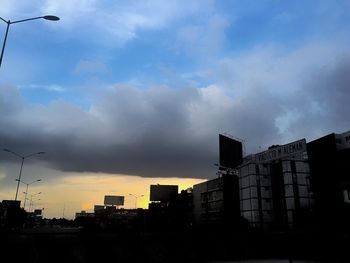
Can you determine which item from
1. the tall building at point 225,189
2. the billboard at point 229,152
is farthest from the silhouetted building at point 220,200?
the billboard at point 229,152

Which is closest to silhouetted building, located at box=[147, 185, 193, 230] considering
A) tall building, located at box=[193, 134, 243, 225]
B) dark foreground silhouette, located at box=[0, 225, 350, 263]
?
tall building, located at box=[193, 134, 243, 225]

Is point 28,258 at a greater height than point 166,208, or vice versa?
point 166,208

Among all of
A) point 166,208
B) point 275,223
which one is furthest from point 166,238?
point 166,208

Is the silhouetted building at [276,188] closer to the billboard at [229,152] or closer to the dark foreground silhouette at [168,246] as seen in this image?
the billboard at [229,152]

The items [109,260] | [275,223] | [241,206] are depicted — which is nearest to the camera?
[109,260]

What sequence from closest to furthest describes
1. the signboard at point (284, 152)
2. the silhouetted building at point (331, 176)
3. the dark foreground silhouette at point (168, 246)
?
the dark foreground silhouette at point (168, 246) < the silhouetted building at point (331, 176) < the signboard at point (284, 152)

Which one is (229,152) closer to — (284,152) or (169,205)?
(284,152)

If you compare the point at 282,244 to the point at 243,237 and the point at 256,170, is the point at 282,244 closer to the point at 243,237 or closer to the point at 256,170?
the point at 243,237

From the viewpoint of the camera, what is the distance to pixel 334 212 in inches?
3155

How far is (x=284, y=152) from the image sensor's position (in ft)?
348

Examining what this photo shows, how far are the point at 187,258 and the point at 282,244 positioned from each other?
17.9 m

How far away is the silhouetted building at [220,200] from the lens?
405 ft

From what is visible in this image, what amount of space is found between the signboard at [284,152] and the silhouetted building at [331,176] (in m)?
9.49

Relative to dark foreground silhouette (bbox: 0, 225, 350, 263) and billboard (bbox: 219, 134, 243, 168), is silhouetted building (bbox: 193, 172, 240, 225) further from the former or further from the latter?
dark foreground silhouette (bbox: 0, 225, 350, 263)
